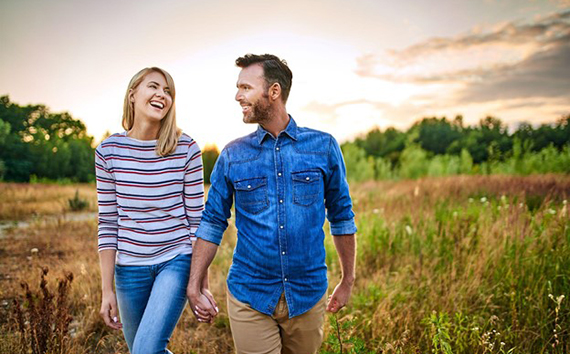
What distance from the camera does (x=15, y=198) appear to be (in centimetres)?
912

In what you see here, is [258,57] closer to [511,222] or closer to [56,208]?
[511,222]

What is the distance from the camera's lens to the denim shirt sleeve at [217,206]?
2057 mm

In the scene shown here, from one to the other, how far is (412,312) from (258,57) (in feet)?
9.11

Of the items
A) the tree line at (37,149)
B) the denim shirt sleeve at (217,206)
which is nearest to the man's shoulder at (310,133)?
the denim shirt sleeve at (217,206)

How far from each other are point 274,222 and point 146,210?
0.77 m

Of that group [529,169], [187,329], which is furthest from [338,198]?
[529,169]

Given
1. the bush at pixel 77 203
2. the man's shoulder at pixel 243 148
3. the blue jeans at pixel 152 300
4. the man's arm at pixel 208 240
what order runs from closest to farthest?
1. the blue jeans at pixel 152 300
2. the man's arm at pixel 208 240
3. the man's shoulder at pixel 243 148
4. the bush at pixel 77 203

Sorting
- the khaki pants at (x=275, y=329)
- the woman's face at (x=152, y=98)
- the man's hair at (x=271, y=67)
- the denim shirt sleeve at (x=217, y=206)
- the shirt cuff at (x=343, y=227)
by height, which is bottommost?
the khaki pants at (x=275, y=329)

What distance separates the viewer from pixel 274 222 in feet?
6.54

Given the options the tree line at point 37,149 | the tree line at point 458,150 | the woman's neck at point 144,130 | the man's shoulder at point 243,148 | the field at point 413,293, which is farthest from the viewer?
the tree line at point 458,150

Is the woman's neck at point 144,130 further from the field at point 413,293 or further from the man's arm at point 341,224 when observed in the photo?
the field at point 413,293

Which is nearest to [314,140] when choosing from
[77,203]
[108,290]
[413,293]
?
[108,290]

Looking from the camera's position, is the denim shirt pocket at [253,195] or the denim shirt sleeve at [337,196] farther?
the denim shirt sleeve at [337,196]

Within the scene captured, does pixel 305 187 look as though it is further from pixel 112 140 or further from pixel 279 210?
pixel 112 140
